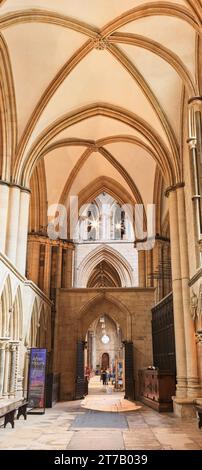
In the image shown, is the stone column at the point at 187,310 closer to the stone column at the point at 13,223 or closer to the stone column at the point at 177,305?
the stone column at the point at 177,305

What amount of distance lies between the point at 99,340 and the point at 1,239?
30.1m

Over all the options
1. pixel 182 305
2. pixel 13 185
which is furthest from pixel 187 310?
pixel 13 185

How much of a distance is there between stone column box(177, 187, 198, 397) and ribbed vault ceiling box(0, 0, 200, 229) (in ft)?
3.98

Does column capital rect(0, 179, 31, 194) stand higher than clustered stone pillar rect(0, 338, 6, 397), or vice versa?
column capital rect(0, 179, 31, 194)

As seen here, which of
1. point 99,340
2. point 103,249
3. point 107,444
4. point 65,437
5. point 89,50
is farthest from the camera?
point 99,340

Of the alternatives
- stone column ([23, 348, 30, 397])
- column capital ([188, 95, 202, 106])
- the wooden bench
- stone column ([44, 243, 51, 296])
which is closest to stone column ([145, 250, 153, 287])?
stone column ([44, 243, 51, 296])

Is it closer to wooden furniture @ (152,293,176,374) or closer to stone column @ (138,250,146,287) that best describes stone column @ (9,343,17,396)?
wooden furniture @ (152,293,176,374)

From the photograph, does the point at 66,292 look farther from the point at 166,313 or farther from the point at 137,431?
the point at 137,431

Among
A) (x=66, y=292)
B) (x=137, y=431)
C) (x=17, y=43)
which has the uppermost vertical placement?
(x=17, y=43)

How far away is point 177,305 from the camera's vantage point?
1198cm

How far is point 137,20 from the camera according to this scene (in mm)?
10742

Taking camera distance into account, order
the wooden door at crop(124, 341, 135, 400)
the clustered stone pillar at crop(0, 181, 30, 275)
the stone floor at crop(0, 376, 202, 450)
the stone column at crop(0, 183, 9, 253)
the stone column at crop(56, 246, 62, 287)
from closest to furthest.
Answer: the stone floor at crop(0, 376, 202, 450) → the stone column at crop(0, 183, 9, 253) → the clustered stone pillar at crop(0, 181, 30, 275) → the wooden door at crop(124, 341, 135, 400) → the stone column at crop(56, 246, 62, 287)

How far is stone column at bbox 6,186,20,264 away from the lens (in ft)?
40.6

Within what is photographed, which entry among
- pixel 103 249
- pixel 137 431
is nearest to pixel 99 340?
pixel 103 249
